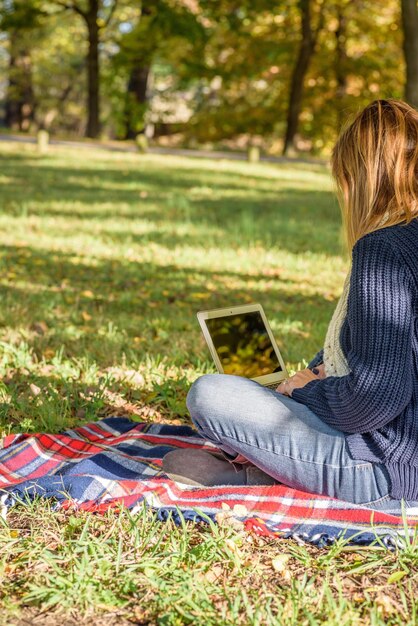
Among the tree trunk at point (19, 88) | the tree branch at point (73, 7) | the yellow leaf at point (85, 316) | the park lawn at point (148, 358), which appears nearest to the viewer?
the park lawn at point (148, 358)

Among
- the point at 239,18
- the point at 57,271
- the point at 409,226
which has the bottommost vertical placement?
the point at 57,271

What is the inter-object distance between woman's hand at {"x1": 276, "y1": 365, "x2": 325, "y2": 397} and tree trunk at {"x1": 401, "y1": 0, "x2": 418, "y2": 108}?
5041mm

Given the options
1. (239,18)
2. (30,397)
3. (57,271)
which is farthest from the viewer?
(239,18)

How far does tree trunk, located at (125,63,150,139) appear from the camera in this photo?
27297 millimetres

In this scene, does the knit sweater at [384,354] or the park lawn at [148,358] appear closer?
the park lawn at [148,358]

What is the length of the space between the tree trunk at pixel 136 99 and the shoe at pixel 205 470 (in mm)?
25539

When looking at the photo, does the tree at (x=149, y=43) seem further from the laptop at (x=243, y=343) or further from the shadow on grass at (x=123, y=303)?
the laptop at (x=243, y=343)

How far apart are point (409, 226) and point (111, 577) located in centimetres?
144

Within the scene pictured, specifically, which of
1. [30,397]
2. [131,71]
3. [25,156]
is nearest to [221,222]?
[30,397]

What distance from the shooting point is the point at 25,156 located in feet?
56.8

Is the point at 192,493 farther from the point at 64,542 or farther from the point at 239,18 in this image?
the point at 239,18

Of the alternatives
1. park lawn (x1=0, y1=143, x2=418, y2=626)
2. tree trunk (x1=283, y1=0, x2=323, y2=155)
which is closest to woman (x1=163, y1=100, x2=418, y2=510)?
park lawn (x1=0, y1=143, x2=418, y2=626)

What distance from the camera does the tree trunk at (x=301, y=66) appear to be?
79.9ft

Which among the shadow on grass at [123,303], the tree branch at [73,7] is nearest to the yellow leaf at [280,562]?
the shadow on grass at [123,303]
